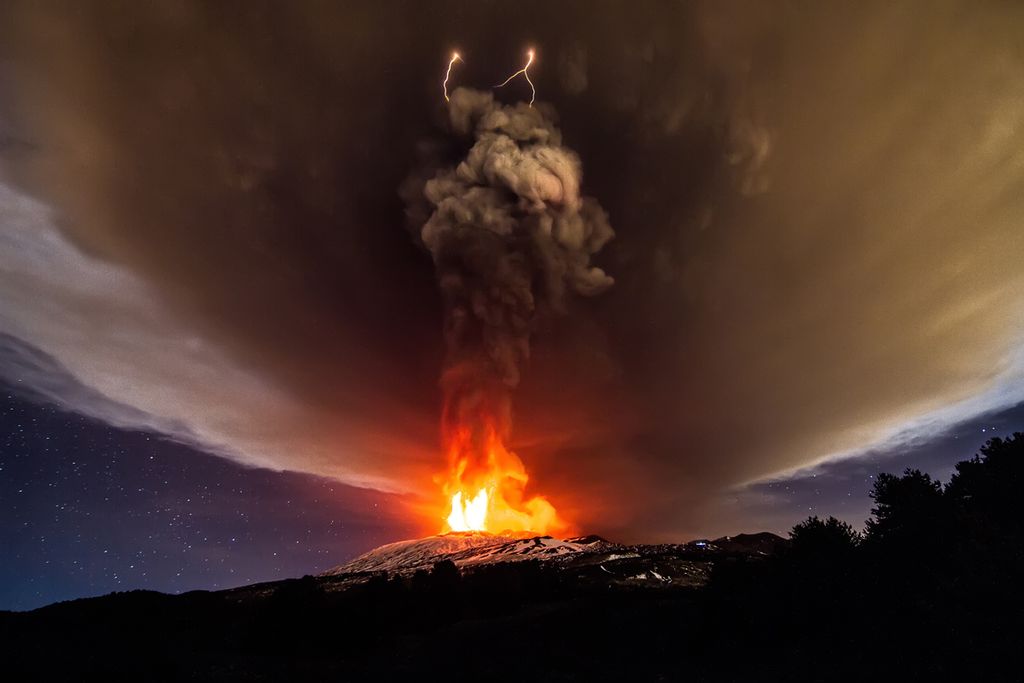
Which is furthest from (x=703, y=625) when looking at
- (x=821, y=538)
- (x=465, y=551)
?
(x=465, y=551)

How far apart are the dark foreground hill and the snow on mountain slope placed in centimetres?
7132

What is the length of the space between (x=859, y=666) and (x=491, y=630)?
35299 mm

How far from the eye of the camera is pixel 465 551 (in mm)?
150500

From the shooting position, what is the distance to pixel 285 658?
45625 millimetres

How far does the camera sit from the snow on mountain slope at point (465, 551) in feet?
447

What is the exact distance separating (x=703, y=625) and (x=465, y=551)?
124m

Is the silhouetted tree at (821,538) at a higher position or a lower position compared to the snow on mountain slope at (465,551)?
lower

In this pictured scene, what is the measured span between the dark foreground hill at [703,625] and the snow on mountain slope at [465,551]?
71317mm

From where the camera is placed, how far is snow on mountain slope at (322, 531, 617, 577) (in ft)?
447

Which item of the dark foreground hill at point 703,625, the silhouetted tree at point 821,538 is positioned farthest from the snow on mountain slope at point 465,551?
the silhouetted tree at point 821,538

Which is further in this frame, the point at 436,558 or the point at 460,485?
the point at 460,485

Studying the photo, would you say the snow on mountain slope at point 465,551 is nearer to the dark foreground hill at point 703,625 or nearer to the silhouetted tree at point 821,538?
the dark foreground hill at point 703,625

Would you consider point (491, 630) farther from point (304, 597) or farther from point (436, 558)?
point (436, 558)

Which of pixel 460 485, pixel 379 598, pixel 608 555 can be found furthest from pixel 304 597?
pixel 460 485
